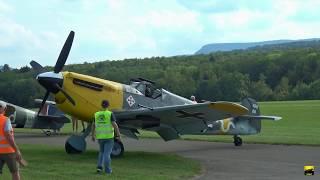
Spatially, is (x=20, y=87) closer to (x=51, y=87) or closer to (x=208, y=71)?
(x=51, y=87)

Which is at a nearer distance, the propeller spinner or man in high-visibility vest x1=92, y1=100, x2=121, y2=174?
man in high-visibility vest x1=92, y1=100, x2=121, y2=174

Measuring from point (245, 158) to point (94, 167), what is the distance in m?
5.05

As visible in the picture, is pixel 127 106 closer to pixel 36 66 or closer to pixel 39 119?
pixel 36 66

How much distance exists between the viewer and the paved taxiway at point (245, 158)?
1191cm

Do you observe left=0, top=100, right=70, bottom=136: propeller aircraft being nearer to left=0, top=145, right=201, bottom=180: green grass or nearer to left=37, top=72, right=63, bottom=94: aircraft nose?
left=0, top=145, right=201, bottom=180: green grass

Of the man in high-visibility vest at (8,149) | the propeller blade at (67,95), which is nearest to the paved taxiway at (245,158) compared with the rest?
the propeller blade at (67,95)

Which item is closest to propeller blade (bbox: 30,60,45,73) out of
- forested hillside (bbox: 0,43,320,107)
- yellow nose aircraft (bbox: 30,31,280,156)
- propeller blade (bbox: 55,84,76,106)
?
yellow nose aircraft (bbox: 30,31,280,156)

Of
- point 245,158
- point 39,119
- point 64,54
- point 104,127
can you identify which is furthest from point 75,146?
point 39,119

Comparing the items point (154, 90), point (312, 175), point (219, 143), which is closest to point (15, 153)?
point (312, 175)

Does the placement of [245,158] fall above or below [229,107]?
below

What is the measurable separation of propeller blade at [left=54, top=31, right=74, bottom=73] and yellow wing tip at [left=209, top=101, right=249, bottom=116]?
4585 mm

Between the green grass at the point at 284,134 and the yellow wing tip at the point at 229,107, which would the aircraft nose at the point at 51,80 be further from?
the green grass at the point at 284,134

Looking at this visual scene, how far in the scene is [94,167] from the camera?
12523mm

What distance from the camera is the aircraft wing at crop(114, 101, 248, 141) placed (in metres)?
15.1
